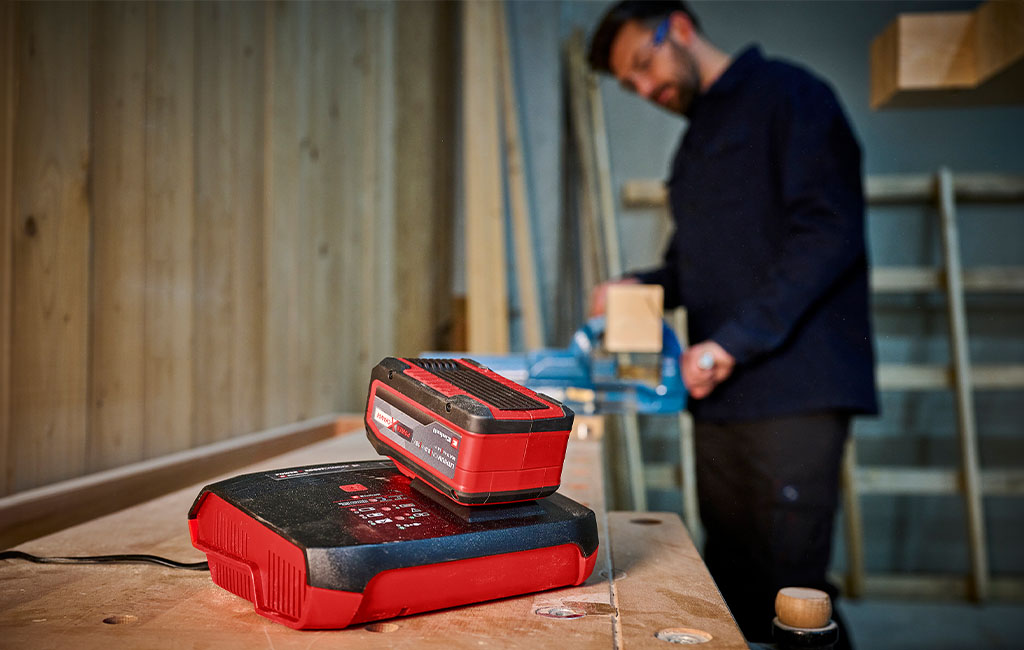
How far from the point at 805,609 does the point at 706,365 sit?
0.93 metres

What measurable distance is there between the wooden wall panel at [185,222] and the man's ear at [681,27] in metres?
0.79

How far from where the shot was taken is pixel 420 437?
1.96 ft

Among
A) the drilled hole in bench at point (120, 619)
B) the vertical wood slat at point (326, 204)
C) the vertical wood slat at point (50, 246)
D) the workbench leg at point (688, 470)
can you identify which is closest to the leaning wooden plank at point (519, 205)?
the workbench leg at point (688, 470)

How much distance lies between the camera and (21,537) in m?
0.82

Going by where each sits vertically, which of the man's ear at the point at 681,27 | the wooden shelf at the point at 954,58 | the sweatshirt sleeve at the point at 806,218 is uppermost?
the man's ear at the point at 681,27

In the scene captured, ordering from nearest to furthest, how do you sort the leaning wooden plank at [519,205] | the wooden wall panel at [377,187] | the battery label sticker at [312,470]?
the battery label sticker at [312,470] < the wooden wall panel at [377,187] < the leaning wooden plank at [519,205]

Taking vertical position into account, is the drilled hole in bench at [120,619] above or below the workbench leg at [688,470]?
above

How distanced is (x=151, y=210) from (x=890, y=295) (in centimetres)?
276

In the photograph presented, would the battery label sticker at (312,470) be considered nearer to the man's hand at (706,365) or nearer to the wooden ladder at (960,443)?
the man's hand at (706,365)

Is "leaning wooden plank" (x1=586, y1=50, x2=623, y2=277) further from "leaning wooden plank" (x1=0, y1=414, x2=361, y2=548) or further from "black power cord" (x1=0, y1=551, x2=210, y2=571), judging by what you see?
"black power cord" (x1=0, y1=551, x2=210, y2=571)

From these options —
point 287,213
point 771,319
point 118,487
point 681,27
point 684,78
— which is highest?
point 681,27

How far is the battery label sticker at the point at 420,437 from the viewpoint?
0.57 metres

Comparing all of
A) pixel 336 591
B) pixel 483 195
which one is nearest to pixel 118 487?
pixel 336 591

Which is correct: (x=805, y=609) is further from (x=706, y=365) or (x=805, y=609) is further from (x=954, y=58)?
(x=954, y=58)
